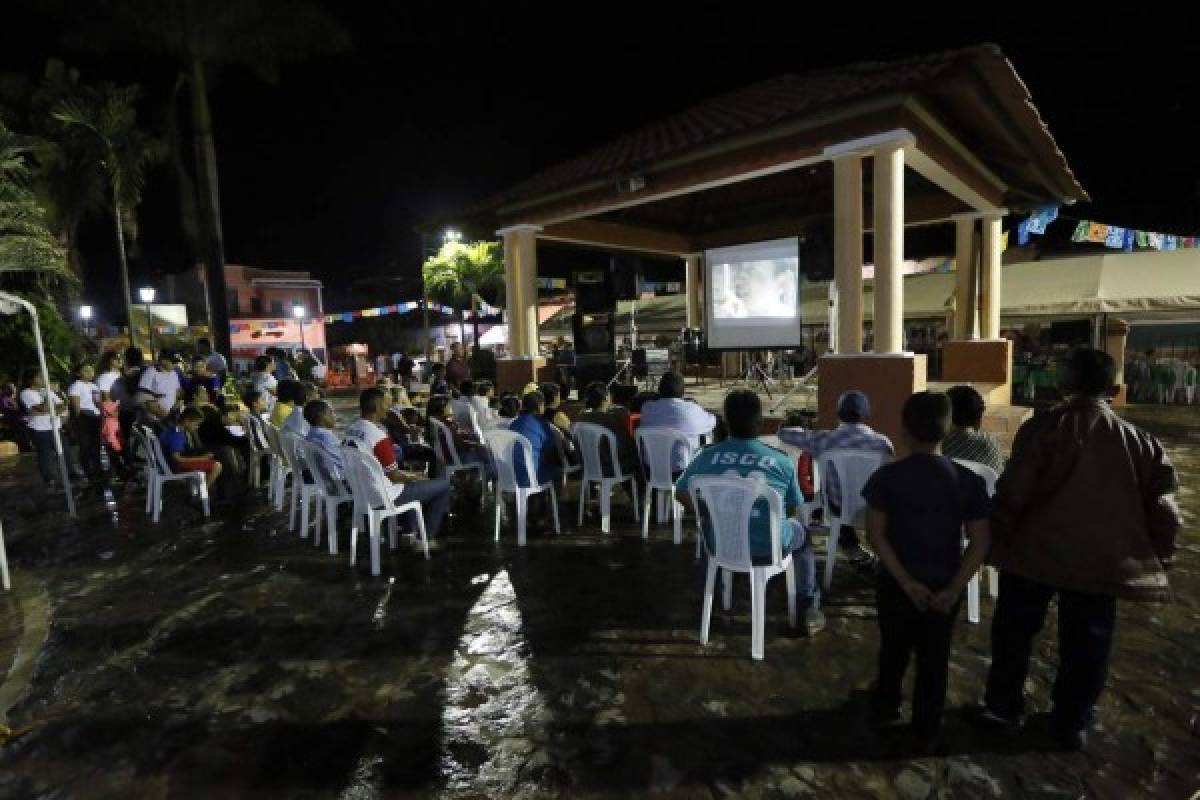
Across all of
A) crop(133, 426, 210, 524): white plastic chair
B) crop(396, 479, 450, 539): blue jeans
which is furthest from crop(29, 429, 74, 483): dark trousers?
crop(396, 479, 450, 539): blue jeans

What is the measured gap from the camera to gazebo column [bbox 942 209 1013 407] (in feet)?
33.4

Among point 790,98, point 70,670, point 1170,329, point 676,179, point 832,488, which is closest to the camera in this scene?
point 70,670

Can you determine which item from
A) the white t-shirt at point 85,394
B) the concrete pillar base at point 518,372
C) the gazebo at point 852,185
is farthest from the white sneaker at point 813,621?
the white t-shirt at point 85,394

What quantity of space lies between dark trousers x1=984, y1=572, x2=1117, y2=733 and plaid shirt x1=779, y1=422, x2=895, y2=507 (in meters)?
1.25

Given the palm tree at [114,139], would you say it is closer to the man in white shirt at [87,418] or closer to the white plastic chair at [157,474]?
the man in white shirt at [87,418]

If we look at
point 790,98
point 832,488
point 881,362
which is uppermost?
point 790,98

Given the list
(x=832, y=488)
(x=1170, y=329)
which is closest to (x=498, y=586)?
(x=832, y=488)

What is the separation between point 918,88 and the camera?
5.87m

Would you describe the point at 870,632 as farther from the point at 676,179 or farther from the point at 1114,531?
the point at 676,179

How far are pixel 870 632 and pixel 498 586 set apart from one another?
2368 mm

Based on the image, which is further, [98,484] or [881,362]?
[98,484]

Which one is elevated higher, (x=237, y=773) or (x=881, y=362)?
(x=881, y=362)

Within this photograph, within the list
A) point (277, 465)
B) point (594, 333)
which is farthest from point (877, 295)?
point (277, 465)

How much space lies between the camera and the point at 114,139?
58.3ft
